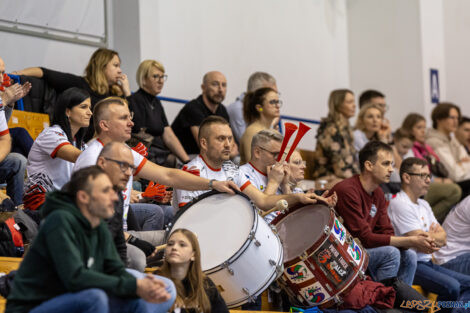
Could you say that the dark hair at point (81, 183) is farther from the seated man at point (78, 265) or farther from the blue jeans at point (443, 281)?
the blue jeans at point (443, 281)

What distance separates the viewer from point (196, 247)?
150 inches

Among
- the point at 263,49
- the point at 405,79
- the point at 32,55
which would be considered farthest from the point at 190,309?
the point at 405,79

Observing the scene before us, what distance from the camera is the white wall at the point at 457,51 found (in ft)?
32.8

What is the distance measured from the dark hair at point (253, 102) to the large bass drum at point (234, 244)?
7.85 ft

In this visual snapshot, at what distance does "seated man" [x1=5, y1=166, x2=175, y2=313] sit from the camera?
2.86m

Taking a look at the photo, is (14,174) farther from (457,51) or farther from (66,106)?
(457,51)

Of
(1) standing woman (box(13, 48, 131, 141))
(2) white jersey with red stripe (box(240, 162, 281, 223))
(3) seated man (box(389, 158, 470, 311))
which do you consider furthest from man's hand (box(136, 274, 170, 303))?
(1) standing woman (box(13, 48, 131, 141))

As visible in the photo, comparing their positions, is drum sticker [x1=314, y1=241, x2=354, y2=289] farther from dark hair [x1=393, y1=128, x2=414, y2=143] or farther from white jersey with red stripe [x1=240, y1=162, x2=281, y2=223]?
dark hair [x1=393, y1=128, x2=414, y2=143]

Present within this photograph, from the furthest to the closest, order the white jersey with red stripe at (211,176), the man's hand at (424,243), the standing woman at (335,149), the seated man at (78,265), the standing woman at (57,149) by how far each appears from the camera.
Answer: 1. the standing woman at (335,149)
2. the man's hand at (424,243)
3. the white jersey with red stripe at (211,176)
4. the standing woman at (57,149)
5. the seated man at (78,265)

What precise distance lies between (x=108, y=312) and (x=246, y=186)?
2045mm

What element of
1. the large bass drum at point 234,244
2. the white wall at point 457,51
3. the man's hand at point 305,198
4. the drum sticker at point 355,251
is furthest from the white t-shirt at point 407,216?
the white wall at point 457,51

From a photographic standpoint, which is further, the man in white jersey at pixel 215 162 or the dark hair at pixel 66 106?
the man in white jersey at pixel 215 162

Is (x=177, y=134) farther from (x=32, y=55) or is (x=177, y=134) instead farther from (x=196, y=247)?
(x=196, y=247)

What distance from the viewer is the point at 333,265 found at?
456 centimetres
